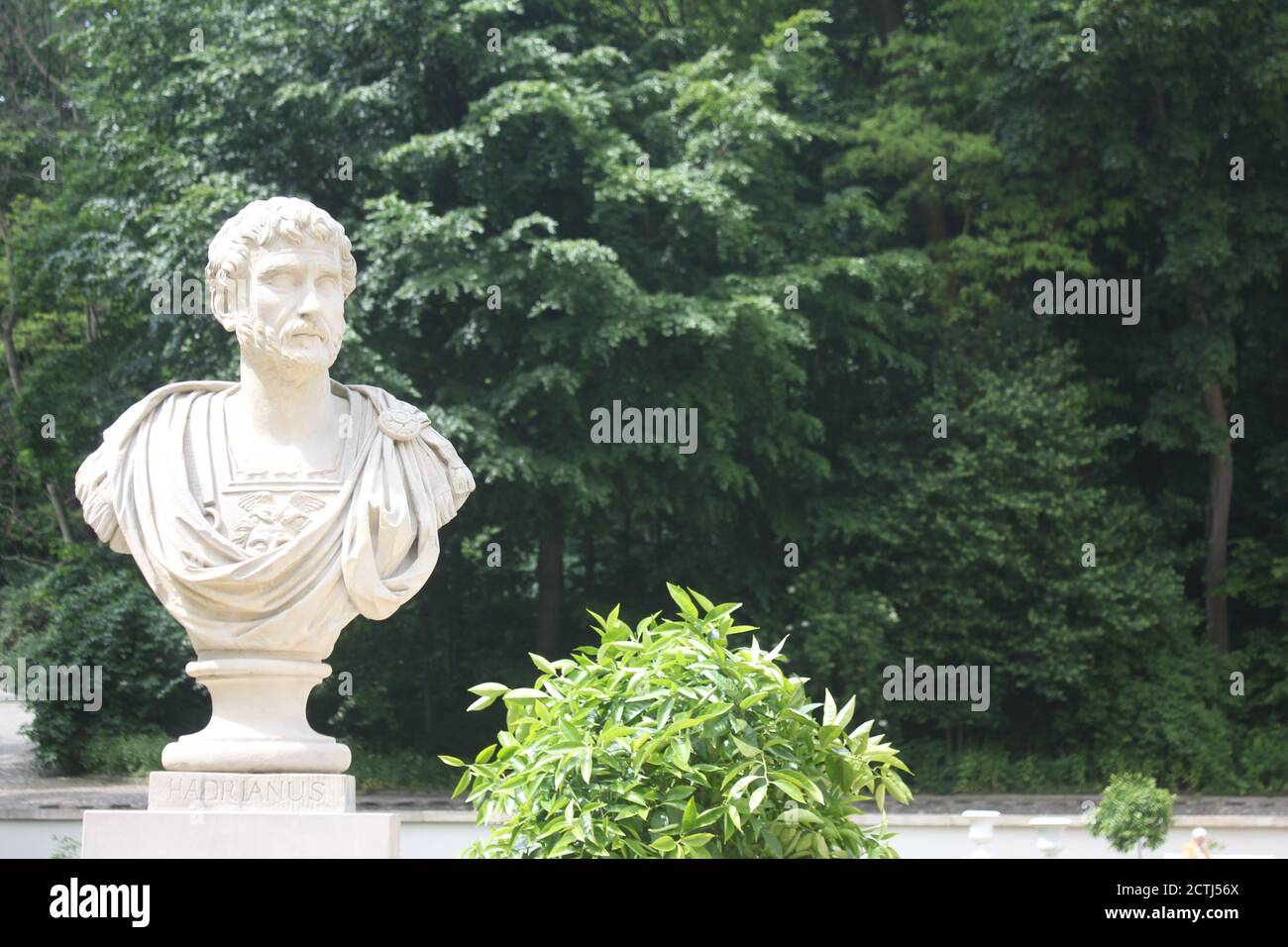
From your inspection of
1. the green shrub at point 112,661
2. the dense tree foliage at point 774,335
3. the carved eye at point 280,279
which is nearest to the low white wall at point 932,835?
the green shrub at point 112,661

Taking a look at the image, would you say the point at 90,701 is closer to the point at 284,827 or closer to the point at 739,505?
the point at 739,505

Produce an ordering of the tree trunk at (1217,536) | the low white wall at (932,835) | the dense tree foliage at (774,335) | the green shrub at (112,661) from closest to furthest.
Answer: the low white wall at (932,835) → the green shrub at (112,661) → the dense tree foliage at (774,335) → the tree trunk at (1217,536)

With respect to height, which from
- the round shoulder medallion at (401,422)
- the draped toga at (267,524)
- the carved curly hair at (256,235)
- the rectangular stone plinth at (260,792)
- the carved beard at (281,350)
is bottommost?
the rectangular stone plinth at (260,792)

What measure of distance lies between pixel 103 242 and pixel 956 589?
9.63 m

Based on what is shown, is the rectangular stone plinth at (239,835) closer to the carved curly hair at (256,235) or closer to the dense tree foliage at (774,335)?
the carved curly hair at (256,235)

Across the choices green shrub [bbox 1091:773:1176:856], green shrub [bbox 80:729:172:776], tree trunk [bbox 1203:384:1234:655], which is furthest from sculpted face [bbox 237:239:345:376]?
tree trunk [bbox 1203:384:1234:655]

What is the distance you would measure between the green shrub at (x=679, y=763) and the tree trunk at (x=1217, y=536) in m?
14.8

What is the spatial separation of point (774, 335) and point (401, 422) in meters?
10.9

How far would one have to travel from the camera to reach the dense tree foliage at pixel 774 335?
16594mm

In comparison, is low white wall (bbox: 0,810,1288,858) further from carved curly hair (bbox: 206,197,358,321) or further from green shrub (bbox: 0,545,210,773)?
carved curly hair (bbox: 206,197,358,321)

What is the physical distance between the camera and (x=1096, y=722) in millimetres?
17828

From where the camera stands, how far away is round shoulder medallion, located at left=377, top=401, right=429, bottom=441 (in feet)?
19.5

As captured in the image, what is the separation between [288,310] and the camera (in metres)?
5.79

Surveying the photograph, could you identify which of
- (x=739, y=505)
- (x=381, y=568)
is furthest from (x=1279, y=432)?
(x=381, y=568)
